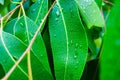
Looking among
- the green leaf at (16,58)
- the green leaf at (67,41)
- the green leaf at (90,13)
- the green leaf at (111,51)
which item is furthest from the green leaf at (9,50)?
the green leaf at (111,51)

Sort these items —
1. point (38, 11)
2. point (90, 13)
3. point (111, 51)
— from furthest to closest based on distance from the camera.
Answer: point (38, 11), point (90, 13), point (111, 51)

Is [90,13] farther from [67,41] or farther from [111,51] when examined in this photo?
[111,51]

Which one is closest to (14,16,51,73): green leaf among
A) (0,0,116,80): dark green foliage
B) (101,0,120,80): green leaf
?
(0,0,116,80): dark green foliage

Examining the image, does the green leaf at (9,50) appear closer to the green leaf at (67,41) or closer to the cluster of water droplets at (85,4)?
the green leaf at (67,41)

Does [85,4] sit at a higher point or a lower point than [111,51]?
lower

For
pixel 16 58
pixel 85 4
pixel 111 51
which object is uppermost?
pixel 111 51

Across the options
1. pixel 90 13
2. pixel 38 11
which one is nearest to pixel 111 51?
pixel 90 13

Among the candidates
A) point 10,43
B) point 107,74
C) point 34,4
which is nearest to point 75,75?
point 10,43

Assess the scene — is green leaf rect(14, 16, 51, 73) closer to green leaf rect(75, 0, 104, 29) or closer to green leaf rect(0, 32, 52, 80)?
green leaf rect(0, 32, 52, 80)
